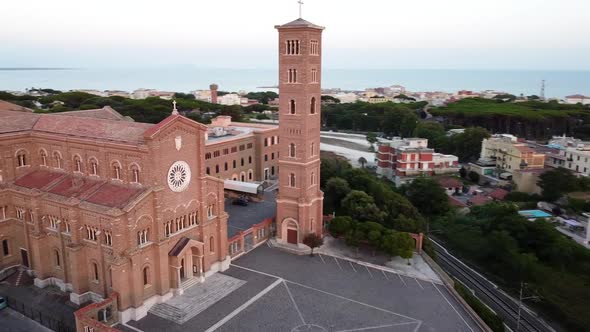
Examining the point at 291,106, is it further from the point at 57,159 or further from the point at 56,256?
the point at 56,256

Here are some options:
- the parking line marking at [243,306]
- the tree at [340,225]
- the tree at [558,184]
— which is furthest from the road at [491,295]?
the tree at [558,184]

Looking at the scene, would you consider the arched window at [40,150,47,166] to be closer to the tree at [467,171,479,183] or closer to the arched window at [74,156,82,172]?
the arched window at [74,156,82,172]

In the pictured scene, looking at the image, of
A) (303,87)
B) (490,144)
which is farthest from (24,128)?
(490,144)

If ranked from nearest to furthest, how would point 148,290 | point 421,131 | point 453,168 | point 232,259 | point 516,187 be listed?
point 148,290 → point 232,259 → point 516,187 → point 453,168 → point 421,131

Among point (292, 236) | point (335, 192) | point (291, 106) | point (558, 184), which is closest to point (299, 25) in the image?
point (291, 106)

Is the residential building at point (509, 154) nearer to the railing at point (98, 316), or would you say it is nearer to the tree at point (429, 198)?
the tree at point (429, 198)

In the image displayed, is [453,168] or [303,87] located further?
[453,168]

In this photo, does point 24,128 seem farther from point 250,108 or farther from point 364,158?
point 250,108
